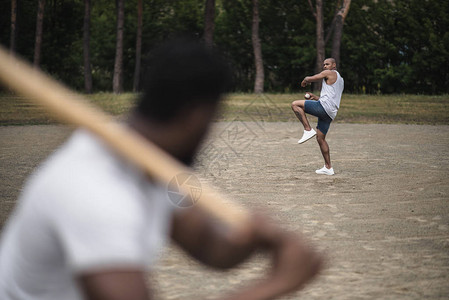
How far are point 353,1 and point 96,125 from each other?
38390 mm

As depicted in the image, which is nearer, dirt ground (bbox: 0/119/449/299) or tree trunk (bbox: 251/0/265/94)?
dirt ground (bbox: 0/119/449/299)

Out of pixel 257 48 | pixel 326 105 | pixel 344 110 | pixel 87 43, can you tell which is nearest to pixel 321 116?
pixel 326 105

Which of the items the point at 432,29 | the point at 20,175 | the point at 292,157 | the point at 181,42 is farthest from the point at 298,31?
the point at 181,42

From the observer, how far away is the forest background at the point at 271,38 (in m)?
33.9

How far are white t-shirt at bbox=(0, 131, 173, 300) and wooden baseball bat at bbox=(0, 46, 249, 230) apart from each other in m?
0.06

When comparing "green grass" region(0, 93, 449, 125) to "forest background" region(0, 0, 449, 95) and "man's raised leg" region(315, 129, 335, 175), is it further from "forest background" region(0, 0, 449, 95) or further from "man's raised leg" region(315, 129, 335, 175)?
"man's raised leg" region(315, 129, 335, 175)

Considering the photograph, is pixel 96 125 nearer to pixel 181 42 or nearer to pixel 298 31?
pixel 181 42

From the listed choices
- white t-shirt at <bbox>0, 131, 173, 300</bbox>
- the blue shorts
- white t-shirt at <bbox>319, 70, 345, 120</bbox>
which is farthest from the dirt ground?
white t-shirt at <bbox>319, 70, 345, 120</bbox>

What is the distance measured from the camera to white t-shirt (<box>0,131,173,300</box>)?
52.0 inches

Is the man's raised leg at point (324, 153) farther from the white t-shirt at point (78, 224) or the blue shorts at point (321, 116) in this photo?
the white t-shirt at point (78, 224)

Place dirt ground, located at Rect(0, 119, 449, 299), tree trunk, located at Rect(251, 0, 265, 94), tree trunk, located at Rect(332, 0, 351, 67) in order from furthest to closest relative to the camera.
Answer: tree trunk, located at Rect(251, 0, 265, 94) < tree trunk, located at Rect(332, 0, 351, 67) < dirt ground, located at Rect(0, 119, 449, 299)

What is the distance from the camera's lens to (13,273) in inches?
62.1

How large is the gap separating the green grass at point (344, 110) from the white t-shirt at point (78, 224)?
14.9 m

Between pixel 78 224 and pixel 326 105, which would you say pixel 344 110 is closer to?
pixel 326 105
